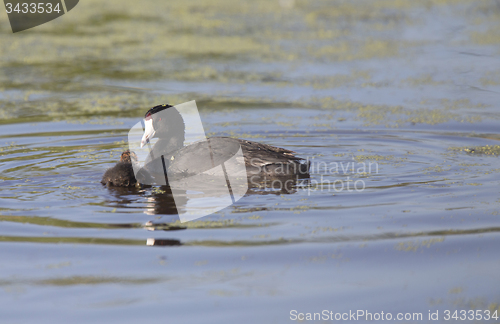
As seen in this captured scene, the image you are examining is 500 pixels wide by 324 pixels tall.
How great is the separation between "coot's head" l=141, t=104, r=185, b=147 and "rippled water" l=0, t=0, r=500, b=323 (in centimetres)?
68

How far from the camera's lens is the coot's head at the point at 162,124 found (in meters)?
6.27

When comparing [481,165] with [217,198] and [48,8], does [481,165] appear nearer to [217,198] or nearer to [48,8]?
[217,198]

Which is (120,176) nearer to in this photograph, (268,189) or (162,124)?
(162,124)

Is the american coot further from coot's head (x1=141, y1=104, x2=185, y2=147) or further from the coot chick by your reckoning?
coot's head (x1=141, y1=104, x2=185, y2=147)

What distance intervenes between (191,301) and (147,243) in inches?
36.2

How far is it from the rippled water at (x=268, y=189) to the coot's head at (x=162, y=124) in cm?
68

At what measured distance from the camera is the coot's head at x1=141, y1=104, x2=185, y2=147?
6270 millimetres

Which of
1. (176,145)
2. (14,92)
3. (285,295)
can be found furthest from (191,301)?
(14,92)

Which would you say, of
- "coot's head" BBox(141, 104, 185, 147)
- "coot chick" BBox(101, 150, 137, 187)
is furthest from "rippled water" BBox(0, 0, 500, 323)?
"coot's head" BBox(141, 104, 185, 147)

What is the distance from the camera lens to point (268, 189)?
18.0ft

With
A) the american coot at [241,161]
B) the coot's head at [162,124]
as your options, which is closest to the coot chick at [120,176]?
the american coot at [241,161]

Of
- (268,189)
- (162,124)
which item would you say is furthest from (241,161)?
(162,124)

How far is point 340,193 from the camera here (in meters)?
5.27

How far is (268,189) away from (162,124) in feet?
4.89
